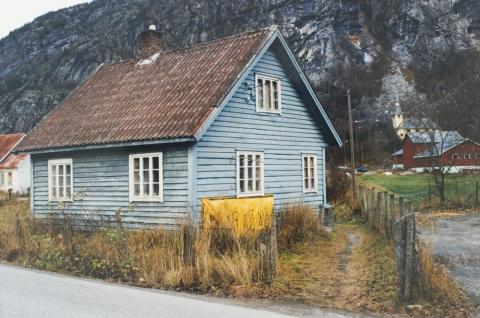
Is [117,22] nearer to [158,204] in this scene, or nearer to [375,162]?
[375,162]

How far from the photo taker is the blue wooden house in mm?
15711

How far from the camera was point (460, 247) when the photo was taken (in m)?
14.5

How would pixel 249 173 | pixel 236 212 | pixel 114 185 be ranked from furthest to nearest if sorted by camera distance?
pixel 249 173 → pixel 114 185 → pixel 236 212

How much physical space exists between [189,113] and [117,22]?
139166 mm

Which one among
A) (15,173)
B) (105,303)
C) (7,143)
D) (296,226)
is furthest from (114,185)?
(7,143)

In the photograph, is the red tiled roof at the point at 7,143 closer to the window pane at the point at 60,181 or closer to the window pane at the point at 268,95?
the window pane at the point at 60,181

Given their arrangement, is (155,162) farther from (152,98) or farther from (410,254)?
(410,254)

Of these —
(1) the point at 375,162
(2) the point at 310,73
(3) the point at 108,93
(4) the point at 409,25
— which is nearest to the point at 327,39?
(2) the point at 310,73

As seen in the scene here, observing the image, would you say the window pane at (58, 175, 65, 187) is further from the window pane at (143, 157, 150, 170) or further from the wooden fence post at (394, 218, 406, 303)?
the wooden fence post at (394, 218, 406, 303)

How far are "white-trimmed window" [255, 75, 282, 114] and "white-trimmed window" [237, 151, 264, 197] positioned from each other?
1702 mm

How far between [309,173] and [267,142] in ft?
11.1

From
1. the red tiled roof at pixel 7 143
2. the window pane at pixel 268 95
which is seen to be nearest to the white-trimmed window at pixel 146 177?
the window pane at pixel 268 95

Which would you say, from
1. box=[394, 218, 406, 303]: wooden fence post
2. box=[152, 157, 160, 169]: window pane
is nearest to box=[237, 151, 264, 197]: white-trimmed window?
box=[152, 157, 160, 169]: window pane

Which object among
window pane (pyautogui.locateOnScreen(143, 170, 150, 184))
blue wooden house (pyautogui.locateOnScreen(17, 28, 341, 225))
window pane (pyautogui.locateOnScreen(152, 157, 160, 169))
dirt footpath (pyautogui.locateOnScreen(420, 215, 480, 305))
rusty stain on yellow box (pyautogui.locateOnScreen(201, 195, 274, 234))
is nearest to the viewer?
dirt footpath (pyautogui.locateOnScreen(420, 215, 480, 305))
